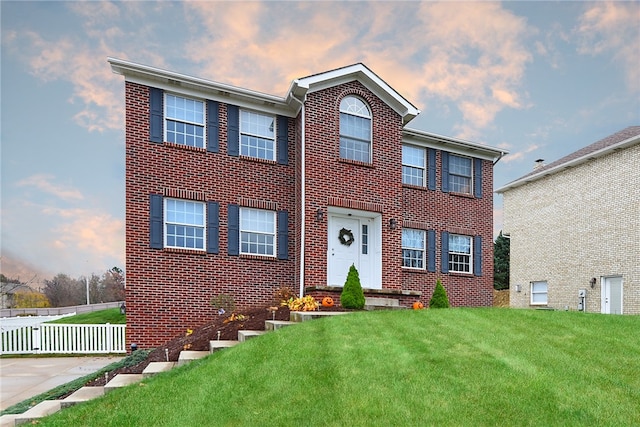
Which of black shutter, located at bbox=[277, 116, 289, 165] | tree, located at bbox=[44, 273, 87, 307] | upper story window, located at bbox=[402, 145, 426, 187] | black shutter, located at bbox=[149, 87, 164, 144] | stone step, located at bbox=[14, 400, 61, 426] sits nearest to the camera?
stone step, located at bbox=[14, 400, 61, 426]

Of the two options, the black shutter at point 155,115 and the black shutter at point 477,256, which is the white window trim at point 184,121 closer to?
the black shutter at point 155,115

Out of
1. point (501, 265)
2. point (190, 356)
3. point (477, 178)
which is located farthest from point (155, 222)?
point (501, 265)

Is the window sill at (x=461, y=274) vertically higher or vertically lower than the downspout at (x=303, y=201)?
lower

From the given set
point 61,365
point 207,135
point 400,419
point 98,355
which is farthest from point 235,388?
point 98,355

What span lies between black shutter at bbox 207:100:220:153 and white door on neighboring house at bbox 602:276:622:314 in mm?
16134

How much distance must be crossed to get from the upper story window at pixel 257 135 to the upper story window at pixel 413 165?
15.3ft

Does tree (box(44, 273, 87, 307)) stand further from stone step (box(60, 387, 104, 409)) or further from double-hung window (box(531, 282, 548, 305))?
stone step (box(60, 387, 104, 409))

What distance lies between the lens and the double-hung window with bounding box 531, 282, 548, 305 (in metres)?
22.2

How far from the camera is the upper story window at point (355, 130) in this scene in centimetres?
1335

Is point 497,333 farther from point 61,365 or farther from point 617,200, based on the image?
point 617,200

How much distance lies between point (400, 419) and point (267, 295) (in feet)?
28.5

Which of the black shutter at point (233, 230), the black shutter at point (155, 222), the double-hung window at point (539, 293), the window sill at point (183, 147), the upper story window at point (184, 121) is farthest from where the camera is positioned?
the double-hung window at point (539, 293)

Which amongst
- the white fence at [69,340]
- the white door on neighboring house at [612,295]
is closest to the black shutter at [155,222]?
the white fence at [69,340]

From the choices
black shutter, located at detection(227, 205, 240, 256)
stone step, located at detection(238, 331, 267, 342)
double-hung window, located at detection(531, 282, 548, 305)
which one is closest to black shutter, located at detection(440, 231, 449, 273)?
black shutter, located at detection(227, 205, 240, 256)
